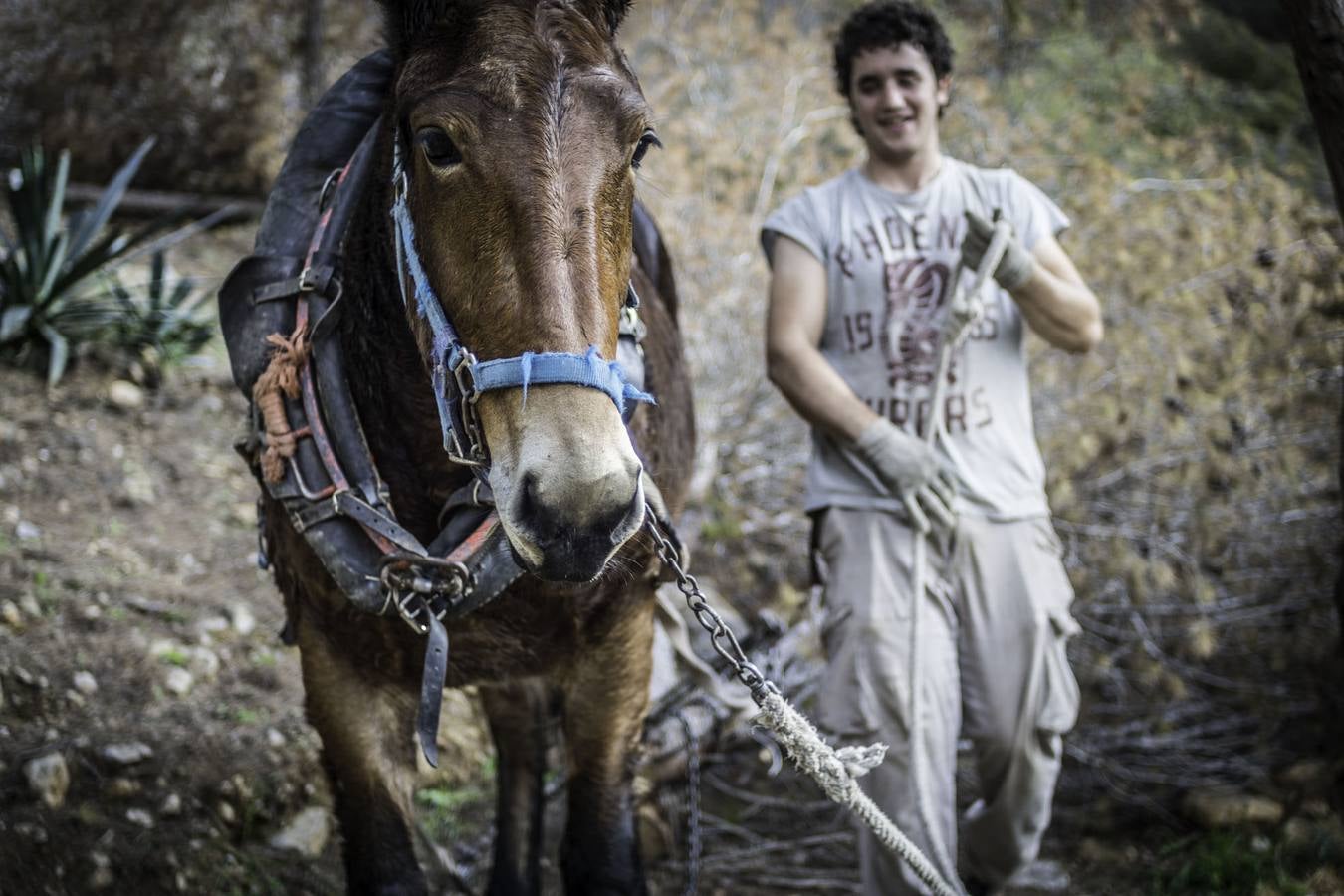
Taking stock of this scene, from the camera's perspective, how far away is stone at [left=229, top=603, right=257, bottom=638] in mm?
4059

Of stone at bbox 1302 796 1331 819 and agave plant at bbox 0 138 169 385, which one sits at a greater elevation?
agave plant at bbox 0 138 169 385

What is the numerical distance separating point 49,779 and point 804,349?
235 centimetres

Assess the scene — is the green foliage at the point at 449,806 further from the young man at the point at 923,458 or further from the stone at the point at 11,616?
the young man at the point at 923,458

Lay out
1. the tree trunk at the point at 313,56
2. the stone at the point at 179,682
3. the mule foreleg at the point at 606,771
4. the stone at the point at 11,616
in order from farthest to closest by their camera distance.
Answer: the tree trunk at the point at 313,56
the stone at the point at 179,682
the stone at the point at 11,616
the mule foreleg at the point at 606,771

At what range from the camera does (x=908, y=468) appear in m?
2.80

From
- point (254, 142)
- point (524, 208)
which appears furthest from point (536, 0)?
point (254, 142)

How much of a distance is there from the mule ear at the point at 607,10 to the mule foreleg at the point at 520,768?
6.61 ft

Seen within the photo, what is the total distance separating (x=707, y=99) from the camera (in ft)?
22.9

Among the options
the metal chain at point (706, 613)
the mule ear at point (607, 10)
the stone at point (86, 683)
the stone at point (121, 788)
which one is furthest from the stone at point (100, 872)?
the mule ear at point (607, 10)

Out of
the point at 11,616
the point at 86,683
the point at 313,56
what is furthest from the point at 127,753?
the point at 313,56

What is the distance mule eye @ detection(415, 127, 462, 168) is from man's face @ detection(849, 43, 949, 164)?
1751mm

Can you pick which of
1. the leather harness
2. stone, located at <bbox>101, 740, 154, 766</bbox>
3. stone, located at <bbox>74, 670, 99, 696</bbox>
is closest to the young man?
the leather harness

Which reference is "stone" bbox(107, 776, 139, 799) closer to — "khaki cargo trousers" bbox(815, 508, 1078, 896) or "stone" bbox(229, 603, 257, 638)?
"stone" bbox(229, 603, 257, 638)

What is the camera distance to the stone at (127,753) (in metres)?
3.06
